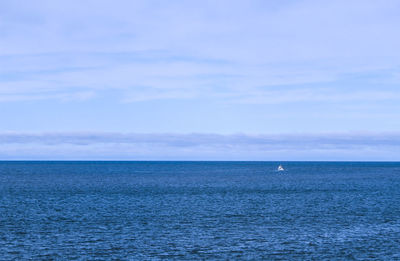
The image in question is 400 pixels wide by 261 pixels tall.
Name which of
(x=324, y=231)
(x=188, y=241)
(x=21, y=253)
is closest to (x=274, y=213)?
(x=324, y=231)

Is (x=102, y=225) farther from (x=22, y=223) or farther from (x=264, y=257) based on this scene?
(x=264, y=257)

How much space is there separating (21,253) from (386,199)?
236 feet

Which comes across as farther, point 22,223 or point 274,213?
Answer: point 274,213

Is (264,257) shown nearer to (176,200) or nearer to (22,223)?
(22,223)

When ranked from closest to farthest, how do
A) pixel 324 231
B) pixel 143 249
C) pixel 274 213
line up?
pixel 143 249
pixel 324 231
pixel 274 213

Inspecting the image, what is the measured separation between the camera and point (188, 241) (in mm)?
45781

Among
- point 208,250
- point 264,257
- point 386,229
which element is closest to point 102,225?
point 208,250

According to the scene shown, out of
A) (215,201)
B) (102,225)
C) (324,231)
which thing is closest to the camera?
(324,231)

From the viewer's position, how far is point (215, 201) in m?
85.9

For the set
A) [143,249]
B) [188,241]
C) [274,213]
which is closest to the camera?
[143,249]

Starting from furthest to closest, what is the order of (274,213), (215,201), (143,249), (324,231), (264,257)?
(215,201) < (274,213) < (324,231) < (143,249) < (264,257)

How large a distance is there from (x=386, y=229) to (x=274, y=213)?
59.2ft

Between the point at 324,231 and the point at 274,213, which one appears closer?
the point at 324,231

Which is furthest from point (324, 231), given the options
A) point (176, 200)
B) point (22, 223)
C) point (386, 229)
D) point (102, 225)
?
point (176, 200)
